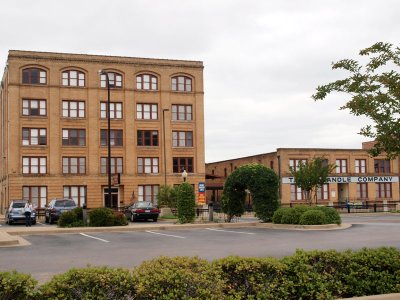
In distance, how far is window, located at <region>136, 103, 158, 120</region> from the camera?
201 feet

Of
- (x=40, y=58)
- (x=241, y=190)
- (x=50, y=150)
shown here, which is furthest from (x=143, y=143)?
(x=241, y=190)

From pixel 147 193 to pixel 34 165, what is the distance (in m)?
12.5

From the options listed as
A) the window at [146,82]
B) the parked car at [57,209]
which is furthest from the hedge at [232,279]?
the window at [146,82]

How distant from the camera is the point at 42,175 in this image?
5650 cm

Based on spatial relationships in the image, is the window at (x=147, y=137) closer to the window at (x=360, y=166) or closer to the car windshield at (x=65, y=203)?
the car windshield at (x=65, y=203)

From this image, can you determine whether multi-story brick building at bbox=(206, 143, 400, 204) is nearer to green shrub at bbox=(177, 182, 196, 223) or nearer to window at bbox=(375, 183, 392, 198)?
window at bbox=(375, 183, 392, 198)

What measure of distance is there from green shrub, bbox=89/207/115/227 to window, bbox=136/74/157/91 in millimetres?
33792

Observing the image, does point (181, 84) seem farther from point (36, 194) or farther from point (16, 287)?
point (16, 287)

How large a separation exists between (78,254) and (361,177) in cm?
5557

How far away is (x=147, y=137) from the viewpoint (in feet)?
201

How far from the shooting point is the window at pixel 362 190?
219 feet

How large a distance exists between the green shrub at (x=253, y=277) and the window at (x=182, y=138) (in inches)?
2135

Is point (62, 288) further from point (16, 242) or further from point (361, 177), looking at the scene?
point (361, 177)

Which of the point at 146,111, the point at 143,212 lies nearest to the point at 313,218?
the point at 143,212
